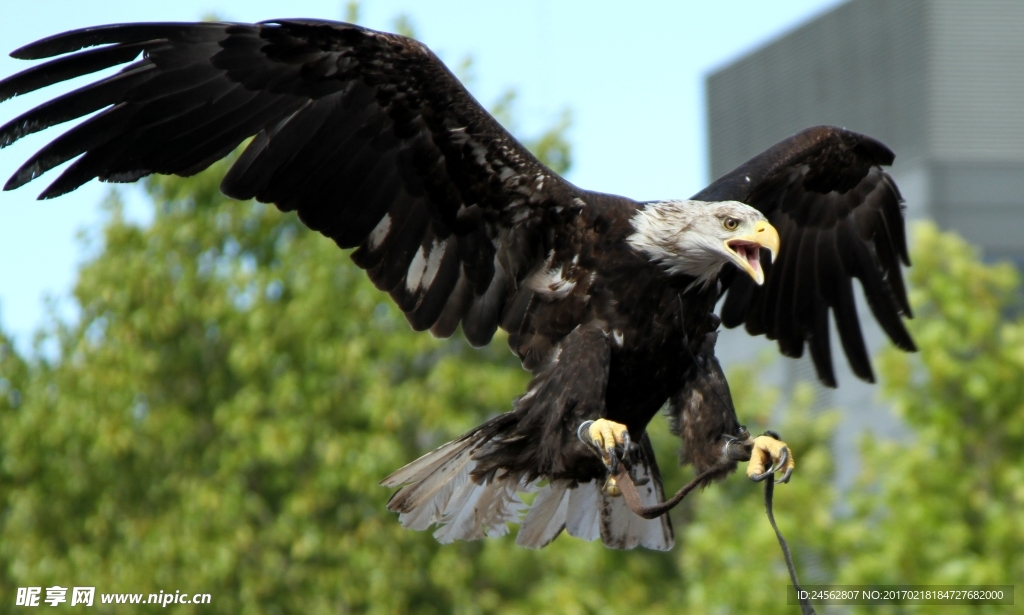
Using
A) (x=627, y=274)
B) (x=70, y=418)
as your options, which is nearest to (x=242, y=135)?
(x=627, y=274)

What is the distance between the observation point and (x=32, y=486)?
17.0m

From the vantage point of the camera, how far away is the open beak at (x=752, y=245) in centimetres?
580

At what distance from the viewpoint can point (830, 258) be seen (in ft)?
25.7

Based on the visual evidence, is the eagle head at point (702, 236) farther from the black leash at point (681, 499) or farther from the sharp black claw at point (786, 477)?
the sharp black claw at point (786, 477)

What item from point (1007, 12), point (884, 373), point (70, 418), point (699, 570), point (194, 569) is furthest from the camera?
point (1007, 12)

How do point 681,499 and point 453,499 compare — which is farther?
point 453,499

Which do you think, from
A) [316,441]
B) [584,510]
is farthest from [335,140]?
[316,441]

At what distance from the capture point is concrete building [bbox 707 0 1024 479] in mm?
22375

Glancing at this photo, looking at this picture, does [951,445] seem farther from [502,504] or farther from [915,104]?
[915,104]

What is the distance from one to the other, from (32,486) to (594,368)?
12561 mm

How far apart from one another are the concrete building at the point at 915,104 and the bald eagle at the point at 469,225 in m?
14.1

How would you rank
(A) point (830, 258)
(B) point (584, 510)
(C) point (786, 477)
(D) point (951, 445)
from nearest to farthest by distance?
(C) point (786, 477) < (B) point (584, 510) < (A) point (830, 258) < (D) point (951, 445)

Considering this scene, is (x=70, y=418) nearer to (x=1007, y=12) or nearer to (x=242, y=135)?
(x=242, y=135)

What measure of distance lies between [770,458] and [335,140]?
2240 mm
